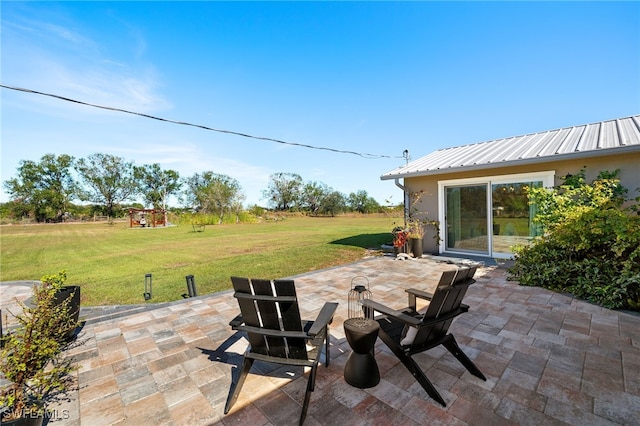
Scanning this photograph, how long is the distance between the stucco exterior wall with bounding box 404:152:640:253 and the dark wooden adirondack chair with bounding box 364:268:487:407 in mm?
5918

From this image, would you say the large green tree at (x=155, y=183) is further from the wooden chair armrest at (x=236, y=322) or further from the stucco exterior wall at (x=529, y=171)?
the wooden chair armrest at (x=236, y=322)

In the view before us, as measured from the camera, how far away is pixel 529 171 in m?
6.59

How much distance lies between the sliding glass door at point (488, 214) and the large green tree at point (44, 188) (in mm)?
53932

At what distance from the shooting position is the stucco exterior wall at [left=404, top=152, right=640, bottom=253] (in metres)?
5.45

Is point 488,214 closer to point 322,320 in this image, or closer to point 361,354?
point 361,354

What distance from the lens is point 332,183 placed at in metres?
47.4

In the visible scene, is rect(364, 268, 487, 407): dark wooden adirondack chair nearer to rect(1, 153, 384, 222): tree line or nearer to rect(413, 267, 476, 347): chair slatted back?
rect(413, 267, 476, 347): chair slatted back

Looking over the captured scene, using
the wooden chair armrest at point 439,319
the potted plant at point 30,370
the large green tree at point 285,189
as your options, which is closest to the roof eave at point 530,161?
the wooden chair armrest at point 439,319

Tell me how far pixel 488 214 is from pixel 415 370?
6.59m

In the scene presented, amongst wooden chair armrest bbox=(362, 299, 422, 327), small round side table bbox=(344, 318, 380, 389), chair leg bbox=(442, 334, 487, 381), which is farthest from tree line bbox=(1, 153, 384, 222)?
chair leg bbox=(442, 334, 487, 381)

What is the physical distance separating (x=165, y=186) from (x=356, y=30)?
50195mm

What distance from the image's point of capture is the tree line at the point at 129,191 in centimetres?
3950

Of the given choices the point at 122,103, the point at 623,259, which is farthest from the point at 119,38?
the point at 623,259

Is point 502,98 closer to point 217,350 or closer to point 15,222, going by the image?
point 217,350
